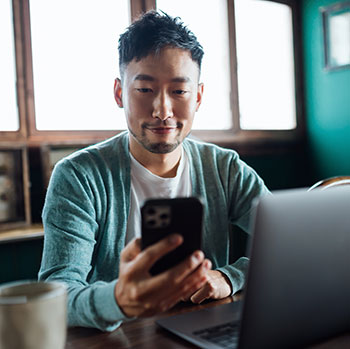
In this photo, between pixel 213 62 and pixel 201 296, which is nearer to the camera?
pixel 201 296

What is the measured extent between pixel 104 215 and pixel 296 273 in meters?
0.69

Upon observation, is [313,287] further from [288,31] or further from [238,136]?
[288,31]

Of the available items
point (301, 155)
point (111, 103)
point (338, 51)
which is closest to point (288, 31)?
point (338, 51)

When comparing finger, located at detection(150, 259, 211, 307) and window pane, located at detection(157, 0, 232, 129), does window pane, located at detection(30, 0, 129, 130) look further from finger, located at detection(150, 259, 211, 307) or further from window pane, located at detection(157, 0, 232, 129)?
finger, located at detection(150, 259, 211, 307)

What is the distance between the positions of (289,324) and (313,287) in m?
0.06

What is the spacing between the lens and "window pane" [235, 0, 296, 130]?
4.02 m

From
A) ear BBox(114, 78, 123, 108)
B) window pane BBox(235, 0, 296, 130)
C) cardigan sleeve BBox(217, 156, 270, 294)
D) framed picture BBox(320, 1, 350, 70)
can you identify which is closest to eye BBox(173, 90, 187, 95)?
ear BBox(114, 78, 123, 108)

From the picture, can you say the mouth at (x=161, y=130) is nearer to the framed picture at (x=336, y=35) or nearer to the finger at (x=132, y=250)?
the finger at (x=132, y=250)

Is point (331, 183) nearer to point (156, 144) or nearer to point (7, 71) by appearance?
point (156, 144)

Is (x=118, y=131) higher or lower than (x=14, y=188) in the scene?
higher

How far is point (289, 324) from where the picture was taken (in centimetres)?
62

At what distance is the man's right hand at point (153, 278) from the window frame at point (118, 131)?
2.10m

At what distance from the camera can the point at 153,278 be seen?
66 centimetres

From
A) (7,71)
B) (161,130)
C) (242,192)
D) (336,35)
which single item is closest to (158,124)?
(161,130)
